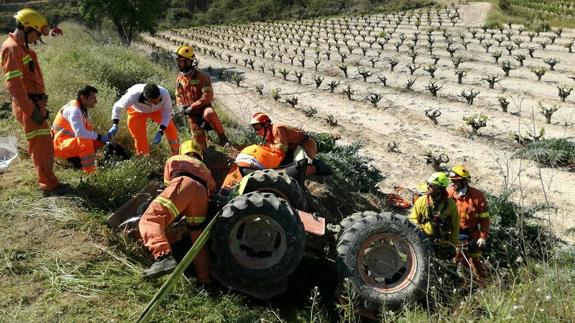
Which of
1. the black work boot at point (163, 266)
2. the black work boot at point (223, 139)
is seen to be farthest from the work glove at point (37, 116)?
the black work boot at point (223, 139)

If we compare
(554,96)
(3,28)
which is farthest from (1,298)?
(3,28)

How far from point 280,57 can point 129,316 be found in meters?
20.4

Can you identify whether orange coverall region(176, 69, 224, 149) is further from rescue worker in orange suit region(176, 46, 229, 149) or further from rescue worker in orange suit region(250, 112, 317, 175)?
rescue worker in orange suit region(250, 112, 317, 175)

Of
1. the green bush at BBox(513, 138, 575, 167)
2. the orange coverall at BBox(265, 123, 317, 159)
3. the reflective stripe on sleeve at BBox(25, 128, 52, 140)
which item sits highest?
the reflective stripe on sleeve at BBox(25, 128, 52, 140)

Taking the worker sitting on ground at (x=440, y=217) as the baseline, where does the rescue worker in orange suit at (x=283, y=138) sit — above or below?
A: above

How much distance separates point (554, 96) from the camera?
45.7 ft

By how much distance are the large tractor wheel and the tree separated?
19698 mm

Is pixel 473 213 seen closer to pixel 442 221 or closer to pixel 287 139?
pixel 442 221

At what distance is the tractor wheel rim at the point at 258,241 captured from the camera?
4.21 meters

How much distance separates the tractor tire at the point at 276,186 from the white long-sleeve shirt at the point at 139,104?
232cm

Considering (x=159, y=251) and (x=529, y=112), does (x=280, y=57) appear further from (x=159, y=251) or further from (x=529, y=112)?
(x=159, y=251)

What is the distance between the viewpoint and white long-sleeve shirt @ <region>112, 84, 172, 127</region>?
6355mm

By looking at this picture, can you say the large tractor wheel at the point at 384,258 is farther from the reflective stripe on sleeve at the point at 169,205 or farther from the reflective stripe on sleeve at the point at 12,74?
the reflective stripe on sleeve at the point at 12,74

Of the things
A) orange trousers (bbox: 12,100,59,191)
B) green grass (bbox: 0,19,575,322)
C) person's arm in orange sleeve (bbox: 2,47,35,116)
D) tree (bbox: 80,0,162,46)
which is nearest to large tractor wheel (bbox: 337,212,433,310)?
green grass (bbox: 0,19,575,322)
